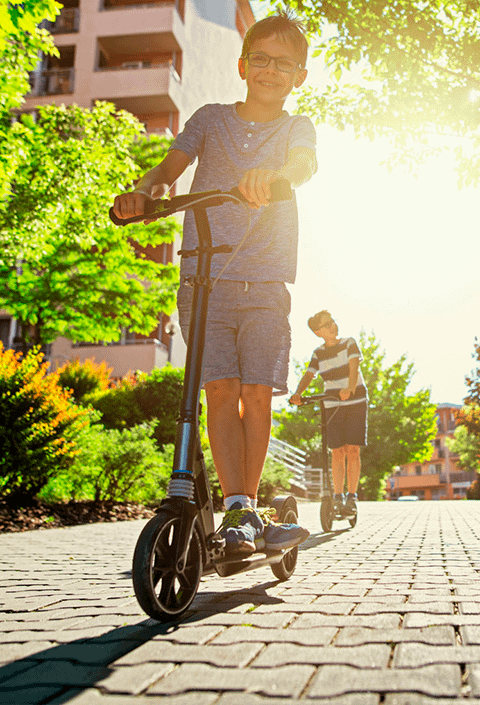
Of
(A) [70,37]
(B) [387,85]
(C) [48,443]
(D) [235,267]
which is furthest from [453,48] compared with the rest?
(A) [70,37]

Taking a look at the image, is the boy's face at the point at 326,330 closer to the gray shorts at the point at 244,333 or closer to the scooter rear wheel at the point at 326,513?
the scooter rear wheel at the point at 326,513

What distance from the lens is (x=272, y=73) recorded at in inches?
124

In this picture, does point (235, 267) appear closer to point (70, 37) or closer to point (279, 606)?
point (279, 606)

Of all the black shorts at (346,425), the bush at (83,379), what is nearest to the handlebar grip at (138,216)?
the black shorts at (346,425)

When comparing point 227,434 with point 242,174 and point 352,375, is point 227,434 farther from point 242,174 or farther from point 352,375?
point 352,375

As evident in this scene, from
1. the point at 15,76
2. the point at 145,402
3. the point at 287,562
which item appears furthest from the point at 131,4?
the point at 287,562

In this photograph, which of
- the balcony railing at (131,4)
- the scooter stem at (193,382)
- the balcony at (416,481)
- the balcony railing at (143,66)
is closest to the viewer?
the scooter stem at (193,382)

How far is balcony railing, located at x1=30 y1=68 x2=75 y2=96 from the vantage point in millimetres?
31047

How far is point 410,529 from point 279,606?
465 cm

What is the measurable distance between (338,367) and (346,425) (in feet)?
2.05

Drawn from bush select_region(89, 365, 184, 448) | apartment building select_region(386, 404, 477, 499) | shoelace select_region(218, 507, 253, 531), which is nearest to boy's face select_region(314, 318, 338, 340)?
shoelace select_region(218, 507, 253, 531)

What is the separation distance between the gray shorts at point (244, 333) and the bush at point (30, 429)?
14.2ft

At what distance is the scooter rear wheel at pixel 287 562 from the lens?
3.18 m

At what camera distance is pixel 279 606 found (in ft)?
8.25
